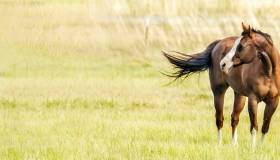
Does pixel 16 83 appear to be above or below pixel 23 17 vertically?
below

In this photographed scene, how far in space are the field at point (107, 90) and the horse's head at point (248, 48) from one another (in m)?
1.07

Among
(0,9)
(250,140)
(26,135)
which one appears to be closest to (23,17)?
(0,9)

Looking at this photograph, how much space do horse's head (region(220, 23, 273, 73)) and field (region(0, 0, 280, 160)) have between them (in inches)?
42.3

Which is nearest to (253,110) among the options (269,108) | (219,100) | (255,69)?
(269,108)

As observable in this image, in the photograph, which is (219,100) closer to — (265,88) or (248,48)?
(265,88)

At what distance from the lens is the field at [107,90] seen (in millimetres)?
8695

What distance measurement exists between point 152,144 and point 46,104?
590 cm

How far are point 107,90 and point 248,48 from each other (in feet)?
28.7

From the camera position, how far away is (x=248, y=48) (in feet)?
29.2

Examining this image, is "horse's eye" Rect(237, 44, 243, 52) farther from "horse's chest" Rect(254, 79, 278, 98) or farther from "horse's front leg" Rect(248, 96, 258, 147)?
"horse's front leg" Rect(248, 96, 258, 147)

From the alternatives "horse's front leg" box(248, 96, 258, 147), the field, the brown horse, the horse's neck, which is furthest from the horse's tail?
the horse's neck

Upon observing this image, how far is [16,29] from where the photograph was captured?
24.1 meters

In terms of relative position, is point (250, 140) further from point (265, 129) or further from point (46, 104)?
point (46, 104)

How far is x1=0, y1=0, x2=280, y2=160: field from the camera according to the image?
28.5 feet
